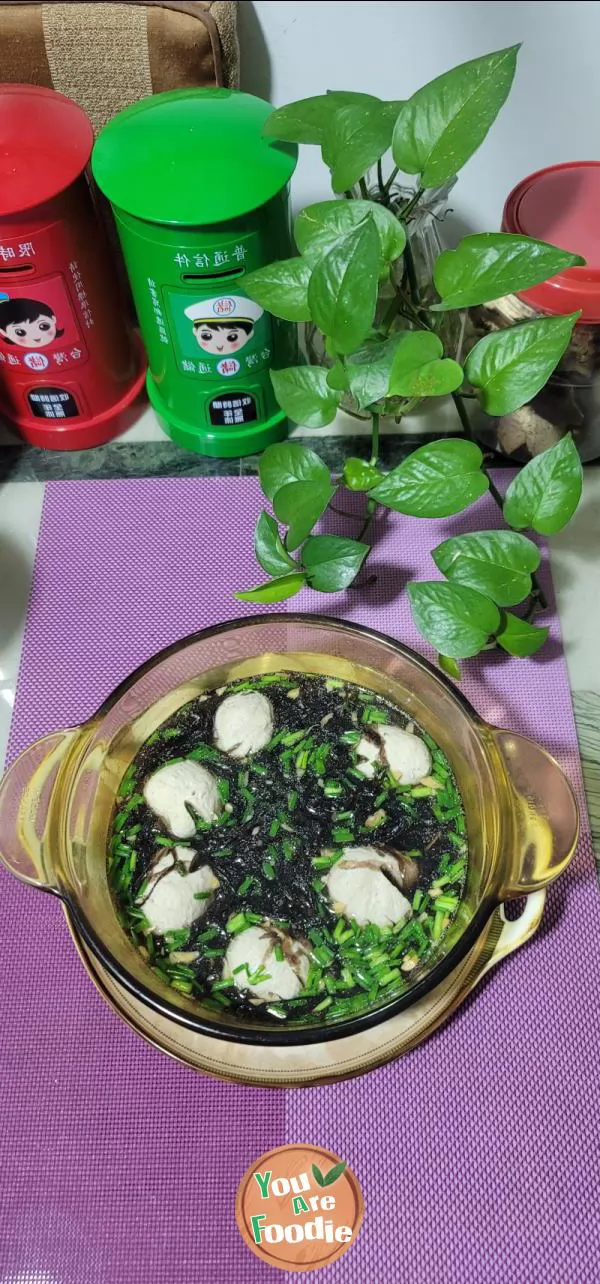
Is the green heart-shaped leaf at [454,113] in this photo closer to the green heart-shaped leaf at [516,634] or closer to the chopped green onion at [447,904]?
the green heart-shaped leaf at [516,634]

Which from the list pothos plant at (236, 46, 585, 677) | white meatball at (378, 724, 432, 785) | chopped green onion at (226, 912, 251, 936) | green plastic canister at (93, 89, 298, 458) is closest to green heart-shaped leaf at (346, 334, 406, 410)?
pothos plant at (236, 46, 585, 677)

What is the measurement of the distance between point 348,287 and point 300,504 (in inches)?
5.3

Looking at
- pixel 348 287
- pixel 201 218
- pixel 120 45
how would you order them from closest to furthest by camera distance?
pixel 348 287, pixel 201 218, pixel 120 45

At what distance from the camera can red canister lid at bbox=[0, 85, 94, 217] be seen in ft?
2.13

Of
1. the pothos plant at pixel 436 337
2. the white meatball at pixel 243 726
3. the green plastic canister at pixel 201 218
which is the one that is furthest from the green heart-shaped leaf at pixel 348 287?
the white meatball at pixel 243 726

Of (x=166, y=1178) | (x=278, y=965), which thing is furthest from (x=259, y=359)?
(x=166, y=1178)

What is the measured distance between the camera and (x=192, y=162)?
65 cm

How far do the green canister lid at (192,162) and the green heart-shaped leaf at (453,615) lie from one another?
0.27m

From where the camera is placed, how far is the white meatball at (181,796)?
603mm

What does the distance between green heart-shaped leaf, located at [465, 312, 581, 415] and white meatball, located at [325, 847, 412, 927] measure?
0.27m

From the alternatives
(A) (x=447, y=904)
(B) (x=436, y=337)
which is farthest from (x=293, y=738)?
(B) (x=436, y=337)

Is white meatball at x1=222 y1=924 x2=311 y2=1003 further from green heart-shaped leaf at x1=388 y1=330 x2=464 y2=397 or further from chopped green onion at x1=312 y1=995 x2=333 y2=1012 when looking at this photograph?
green heart-shaped leaf at x1=388 y1=330 x2=464 y2=397

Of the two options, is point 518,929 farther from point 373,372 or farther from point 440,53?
point 440,53

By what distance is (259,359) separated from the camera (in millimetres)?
750
